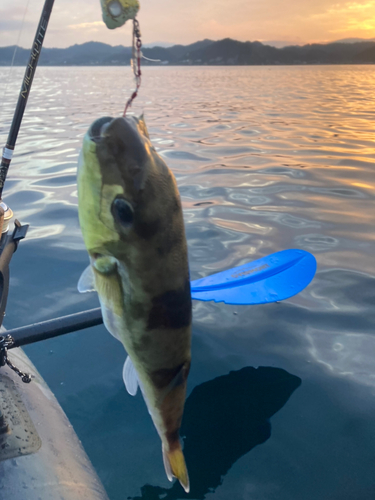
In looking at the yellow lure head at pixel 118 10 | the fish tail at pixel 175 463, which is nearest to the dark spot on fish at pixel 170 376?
the fish tail at pixel 175 463

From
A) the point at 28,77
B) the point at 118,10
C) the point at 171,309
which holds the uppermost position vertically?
the point at 118,10

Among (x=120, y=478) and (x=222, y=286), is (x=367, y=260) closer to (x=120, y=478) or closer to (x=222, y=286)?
(x=222, y=286)

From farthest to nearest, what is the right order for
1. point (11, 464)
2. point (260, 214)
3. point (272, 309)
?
point (260, 214), point (272, 309), point (11, 464)

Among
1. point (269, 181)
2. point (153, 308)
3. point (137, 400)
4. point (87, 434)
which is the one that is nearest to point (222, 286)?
point (137, 400)

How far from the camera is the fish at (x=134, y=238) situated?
135 centimetres

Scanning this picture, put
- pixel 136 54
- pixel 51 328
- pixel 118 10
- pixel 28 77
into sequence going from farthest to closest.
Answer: pixel 51 328, pixel 28 77, pixel 136 54, pixel 118 10

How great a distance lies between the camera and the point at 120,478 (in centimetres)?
292

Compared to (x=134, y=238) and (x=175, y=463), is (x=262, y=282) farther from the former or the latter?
(x=134, y=238)

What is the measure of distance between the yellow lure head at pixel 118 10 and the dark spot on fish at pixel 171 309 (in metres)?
0.92

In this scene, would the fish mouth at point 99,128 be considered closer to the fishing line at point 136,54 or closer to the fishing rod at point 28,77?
the fishing line at point 136,54

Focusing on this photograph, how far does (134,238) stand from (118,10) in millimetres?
785

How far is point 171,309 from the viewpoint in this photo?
150cm

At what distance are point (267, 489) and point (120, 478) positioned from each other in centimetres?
98

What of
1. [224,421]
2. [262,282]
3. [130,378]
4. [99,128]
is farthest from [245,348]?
[99,128]
